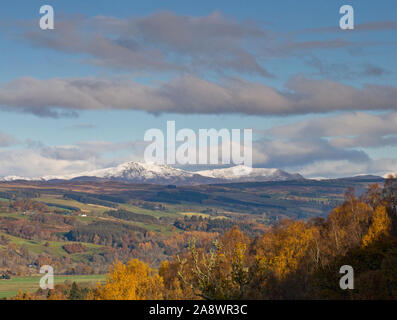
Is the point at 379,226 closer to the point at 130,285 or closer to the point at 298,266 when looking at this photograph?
the point at 298,266

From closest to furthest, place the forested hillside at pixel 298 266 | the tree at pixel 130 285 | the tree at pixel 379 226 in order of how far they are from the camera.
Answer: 1. the forested hillside at pixel 298 266
2. the tree at pixel 130 285
3. the tree at pixel 379 226

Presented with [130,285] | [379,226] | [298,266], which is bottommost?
[130,285]

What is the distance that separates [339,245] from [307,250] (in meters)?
7.13

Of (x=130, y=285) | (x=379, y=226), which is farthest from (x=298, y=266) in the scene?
(x=130, y=285)

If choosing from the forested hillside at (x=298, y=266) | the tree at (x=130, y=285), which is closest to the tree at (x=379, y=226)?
the forested hillside at (x=298, y=266)

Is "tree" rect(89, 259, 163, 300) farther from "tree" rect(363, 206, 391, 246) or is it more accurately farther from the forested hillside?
"tree" rect(363, 206, 391, 246)

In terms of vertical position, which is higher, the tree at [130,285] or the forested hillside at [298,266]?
the forested hillside at [298,266]

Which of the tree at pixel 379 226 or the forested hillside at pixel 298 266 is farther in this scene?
the tree at pixel 379 226

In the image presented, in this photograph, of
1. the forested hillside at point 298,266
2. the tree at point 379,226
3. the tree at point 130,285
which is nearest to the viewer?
the forested hillside at point 298,266

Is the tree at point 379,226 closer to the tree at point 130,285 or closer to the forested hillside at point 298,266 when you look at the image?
the forested hillside at point 298,266

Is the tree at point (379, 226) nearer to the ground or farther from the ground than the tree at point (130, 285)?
farther from the ground

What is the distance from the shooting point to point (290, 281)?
97.2 metres
